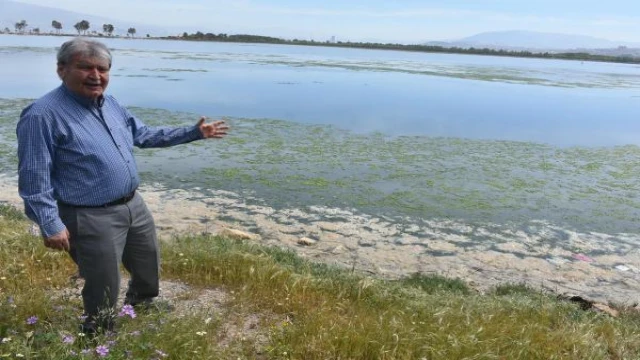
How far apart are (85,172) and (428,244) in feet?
17.6

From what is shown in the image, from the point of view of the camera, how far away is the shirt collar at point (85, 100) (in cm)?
294

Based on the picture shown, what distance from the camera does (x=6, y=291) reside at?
13.2ft

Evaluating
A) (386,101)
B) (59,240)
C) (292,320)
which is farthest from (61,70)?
(386,101)

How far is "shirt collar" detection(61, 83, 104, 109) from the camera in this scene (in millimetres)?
2941

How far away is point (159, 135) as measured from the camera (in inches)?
143

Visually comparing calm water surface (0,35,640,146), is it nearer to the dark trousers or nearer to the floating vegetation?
the floating vegetation

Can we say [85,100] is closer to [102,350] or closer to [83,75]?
[83,75]

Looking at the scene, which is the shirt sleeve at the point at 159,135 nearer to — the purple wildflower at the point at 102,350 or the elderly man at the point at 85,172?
the elderly man at the point at 85,172

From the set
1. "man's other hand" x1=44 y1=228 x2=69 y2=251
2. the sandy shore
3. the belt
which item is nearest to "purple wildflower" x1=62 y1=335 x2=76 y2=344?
"man's other hand" x1=44 y1=228 x2=69 y2=251

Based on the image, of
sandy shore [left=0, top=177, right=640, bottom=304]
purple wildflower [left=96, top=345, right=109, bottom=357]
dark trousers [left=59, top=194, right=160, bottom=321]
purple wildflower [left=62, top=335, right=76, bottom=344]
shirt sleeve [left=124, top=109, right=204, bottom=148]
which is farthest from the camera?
sandy shore [left=0, top=177, right=640, bottom=304]

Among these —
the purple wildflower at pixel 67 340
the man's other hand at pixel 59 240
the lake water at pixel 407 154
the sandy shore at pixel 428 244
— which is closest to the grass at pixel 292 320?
the purple wildflower at pixel 67 340

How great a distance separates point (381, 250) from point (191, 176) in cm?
425

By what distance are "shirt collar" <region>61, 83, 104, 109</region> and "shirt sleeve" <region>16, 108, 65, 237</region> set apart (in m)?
0.23

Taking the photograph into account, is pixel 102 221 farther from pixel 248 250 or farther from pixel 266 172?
pixel 266 172
